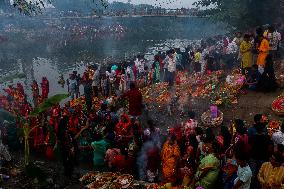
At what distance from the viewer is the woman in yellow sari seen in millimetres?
15844

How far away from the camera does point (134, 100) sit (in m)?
13.2

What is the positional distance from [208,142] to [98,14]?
1739 inches

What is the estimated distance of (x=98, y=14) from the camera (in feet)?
167

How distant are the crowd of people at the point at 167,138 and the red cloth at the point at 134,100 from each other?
0.11ft

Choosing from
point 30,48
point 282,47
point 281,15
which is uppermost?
point 281,15

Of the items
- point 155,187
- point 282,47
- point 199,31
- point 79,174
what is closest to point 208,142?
point 155,187

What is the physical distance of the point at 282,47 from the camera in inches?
717

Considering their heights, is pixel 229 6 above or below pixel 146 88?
above

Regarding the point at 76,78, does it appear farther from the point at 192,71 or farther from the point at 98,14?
the point at 98,14

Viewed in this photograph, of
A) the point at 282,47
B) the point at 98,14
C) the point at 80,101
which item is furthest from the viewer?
the point at 98,14

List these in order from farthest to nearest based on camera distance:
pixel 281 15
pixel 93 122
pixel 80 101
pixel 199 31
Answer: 1. pixel 199 31
2. pixel 281 15
3. pixel 80 101
4. pixel 93 122

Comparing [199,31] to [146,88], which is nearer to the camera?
[146,88]

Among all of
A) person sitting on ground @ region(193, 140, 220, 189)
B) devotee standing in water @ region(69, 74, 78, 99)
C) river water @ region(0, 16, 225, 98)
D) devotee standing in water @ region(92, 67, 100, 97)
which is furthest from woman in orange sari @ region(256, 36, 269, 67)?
river water @ region(0, 16, 225, 98)

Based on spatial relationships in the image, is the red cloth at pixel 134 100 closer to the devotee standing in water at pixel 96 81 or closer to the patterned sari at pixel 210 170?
the patterned sari at pixel 210 170
